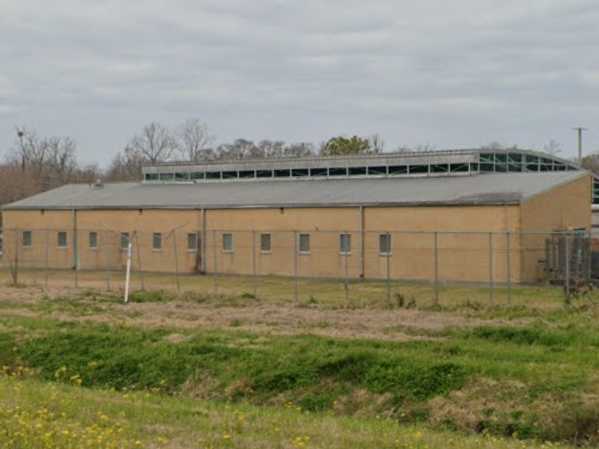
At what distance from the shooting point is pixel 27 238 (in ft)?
183

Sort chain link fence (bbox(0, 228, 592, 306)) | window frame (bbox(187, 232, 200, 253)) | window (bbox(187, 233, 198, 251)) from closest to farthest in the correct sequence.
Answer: chain link fence (bbox(0, 228, 592, 306)), window frame (bbox(187, 232, 200, 253)), window (bbox(187, 233, 198, 251))

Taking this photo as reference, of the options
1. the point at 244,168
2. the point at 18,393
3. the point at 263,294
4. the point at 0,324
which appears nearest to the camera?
the point at 18,393

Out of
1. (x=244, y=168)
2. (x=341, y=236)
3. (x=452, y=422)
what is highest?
(x=244, y=168)

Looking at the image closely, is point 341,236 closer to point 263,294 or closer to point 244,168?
point 263,294

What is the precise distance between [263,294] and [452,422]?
20.9 metres

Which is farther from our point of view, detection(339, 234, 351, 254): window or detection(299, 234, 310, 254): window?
detection(299, 234, 310, 254): window

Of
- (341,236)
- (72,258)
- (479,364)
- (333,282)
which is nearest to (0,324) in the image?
A: (479,364)

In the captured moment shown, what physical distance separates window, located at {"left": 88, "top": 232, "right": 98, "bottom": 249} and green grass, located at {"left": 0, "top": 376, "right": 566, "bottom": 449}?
39197mm

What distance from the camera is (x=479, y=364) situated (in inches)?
625

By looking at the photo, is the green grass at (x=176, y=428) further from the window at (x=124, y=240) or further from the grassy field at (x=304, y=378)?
the window at (x=124, y=240)

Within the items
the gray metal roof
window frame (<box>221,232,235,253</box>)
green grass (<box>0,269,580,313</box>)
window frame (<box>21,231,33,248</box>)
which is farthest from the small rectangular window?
window frame (<box>221,232,235,253</box>)

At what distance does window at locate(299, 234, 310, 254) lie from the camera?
44750 millimetres

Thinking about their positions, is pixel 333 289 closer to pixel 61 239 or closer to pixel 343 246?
pixel 343 246

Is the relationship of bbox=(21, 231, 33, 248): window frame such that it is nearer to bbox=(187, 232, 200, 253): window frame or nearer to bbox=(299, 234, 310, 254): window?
bbox=(187, 232, 200, 253): window frame
